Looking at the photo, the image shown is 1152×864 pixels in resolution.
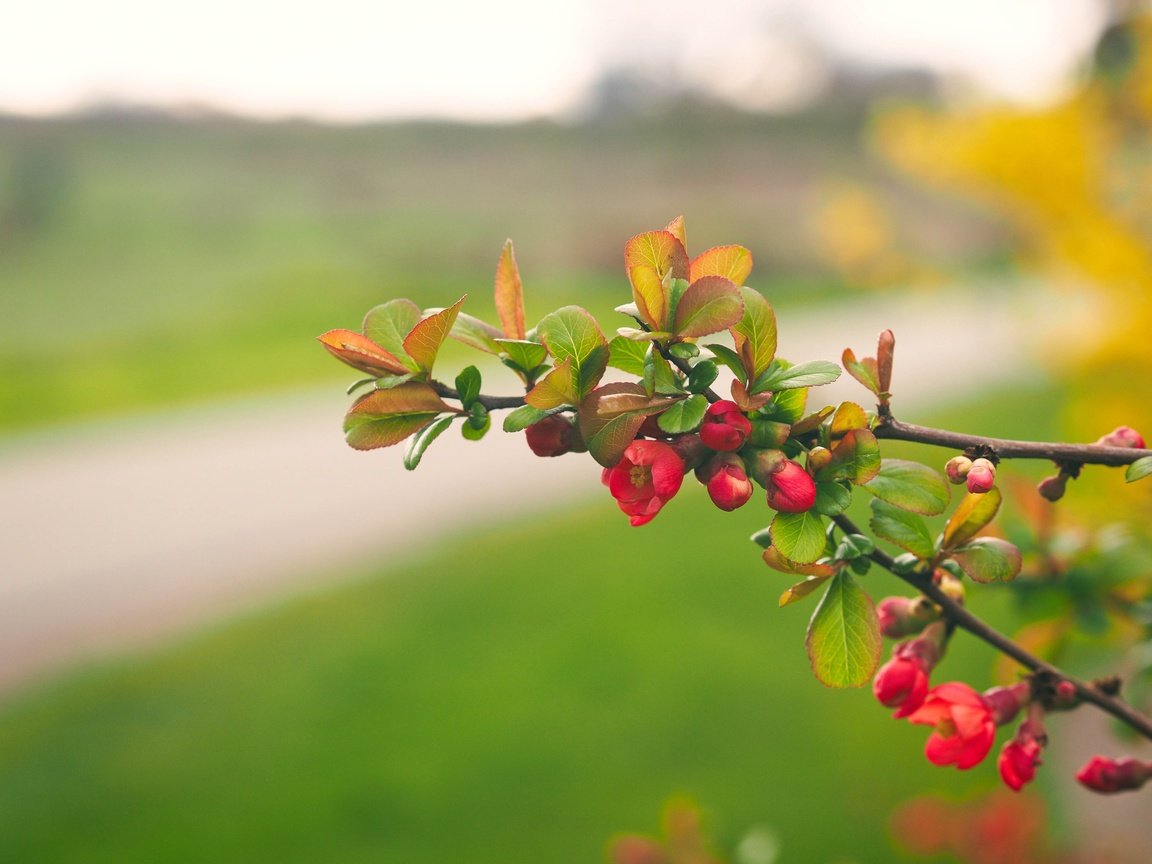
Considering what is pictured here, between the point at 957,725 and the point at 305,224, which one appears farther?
the point at 305,224

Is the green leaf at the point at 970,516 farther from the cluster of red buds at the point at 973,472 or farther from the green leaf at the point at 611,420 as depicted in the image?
the green leaf at the point at 611,420

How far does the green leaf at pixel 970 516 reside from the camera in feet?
2.09

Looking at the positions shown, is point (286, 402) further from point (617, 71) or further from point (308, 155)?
point (617, 71)

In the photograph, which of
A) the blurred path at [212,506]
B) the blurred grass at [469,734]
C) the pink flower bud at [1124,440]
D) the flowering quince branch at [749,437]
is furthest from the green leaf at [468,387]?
the blurred path at [212,506]

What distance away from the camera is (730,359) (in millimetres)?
611

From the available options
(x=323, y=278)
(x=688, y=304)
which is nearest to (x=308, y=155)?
(x=323, y=278)

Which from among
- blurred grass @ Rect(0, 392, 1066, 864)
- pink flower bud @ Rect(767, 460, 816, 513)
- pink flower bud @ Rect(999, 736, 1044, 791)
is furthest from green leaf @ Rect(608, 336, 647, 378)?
blurred grass @ Rect(0, 392, 1066, 864)

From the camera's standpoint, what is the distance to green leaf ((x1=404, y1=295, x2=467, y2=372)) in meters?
0.57

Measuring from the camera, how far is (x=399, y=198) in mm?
13750

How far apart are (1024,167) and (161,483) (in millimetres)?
5858

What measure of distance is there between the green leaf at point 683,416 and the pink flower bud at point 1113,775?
40 centimetres

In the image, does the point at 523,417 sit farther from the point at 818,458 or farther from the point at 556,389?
the point at 818,458

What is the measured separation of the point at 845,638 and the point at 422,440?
0.29m

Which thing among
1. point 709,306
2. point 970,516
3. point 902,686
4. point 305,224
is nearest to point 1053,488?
point 970,516
